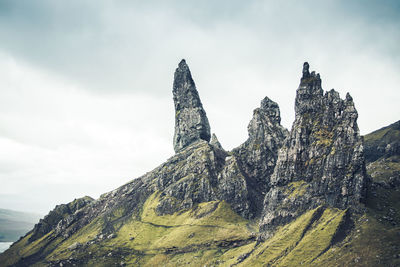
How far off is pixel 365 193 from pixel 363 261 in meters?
60.1

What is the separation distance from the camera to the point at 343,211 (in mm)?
192625

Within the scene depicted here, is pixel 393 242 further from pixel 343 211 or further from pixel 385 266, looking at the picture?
pixel 343 211

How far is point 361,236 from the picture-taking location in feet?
548

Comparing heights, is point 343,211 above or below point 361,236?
above

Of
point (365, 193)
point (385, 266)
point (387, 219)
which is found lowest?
point (385, 266)

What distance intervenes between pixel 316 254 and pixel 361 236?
27.7 metres

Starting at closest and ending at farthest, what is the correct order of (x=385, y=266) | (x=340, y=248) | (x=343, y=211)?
(x=385, y=266) < (x=340, y=248) < (x=343, y=211)

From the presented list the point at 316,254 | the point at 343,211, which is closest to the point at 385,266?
the point at 316,254

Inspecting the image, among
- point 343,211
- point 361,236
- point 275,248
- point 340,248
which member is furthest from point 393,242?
point 275,248

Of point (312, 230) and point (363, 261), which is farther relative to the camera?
point (312, 230)

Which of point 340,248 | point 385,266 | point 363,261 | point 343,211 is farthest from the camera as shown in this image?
point 343,211

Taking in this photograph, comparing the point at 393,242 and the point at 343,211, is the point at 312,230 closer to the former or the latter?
the point at 343,211

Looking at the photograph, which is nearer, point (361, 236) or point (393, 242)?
point (393, 242)

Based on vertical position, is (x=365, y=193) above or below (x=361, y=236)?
above
